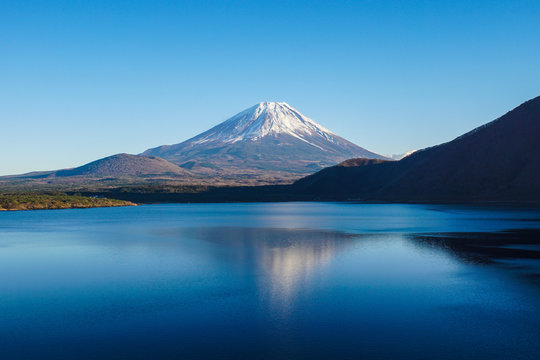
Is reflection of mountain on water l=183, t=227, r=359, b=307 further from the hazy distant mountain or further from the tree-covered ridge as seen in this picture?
the hazy distant mountain

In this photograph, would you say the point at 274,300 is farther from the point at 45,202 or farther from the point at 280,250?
the point at 45,202

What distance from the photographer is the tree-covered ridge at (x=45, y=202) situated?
304 feet

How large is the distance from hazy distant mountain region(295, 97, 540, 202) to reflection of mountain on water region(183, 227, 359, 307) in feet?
192

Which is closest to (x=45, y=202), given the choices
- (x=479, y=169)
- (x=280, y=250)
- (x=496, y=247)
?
(x=280, y=250)

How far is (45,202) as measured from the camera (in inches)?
3885

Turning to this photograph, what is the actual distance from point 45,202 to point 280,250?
78219mm

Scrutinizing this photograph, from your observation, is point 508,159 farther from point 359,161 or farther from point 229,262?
point 229,262

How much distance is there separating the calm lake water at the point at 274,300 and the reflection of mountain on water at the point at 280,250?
162mm

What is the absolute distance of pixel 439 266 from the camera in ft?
89.6

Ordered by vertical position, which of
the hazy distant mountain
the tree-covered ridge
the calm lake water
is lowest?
the calm lake water

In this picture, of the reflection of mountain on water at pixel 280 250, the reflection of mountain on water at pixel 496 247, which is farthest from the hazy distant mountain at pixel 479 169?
the reflection of mountain on water at pixel 280 250

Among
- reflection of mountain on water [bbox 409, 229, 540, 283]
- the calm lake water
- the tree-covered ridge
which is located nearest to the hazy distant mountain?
reflection of mountain on water [bbox 409, 229, 540, 283]

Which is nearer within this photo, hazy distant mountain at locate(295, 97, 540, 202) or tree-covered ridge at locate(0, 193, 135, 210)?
hazy distant mountain at locate(295, 97, 540, 202)

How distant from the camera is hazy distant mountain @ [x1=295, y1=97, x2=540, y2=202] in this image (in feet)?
303
